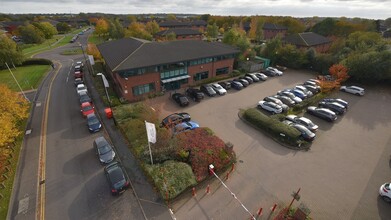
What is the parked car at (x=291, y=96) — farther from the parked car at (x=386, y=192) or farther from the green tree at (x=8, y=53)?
the green tree at (x=8, y=53)

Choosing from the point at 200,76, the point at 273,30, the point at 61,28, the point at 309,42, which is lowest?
the point at 200,76

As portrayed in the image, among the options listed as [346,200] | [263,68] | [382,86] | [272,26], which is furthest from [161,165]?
[272,26]

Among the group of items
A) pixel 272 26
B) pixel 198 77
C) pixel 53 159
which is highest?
pixel 272 26

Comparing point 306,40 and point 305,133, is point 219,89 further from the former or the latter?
point 306,40

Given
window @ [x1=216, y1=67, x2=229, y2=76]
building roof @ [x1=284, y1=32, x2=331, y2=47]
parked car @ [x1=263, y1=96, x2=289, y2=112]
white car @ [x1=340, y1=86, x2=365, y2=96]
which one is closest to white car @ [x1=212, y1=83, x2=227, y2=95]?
window @ [x1=216, y1=67, x2=229, y2=76]

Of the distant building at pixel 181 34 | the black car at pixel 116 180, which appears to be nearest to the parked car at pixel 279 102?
the black car at pixel 116 180

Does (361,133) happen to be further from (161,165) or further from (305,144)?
(161,165)

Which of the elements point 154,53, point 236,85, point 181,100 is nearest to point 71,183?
point 181,100
